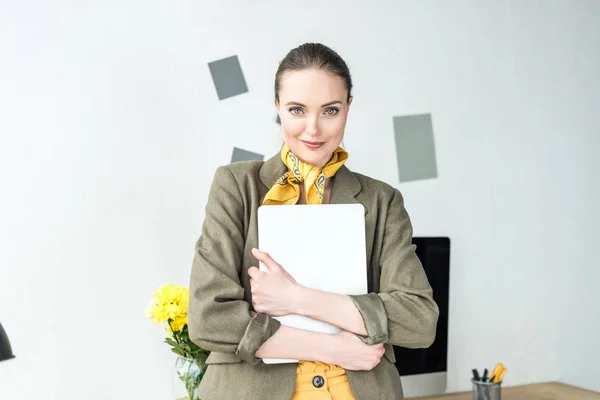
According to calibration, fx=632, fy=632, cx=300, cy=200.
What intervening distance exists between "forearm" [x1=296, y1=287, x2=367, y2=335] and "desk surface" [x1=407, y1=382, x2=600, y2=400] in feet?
3.01

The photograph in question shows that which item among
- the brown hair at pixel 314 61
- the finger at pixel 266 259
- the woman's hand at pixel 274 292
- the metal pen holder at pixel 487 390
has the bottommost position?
the metal pen holder at pixel 487 390

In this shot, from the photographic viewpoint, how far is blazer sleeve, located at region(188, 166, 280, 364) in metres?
1.02

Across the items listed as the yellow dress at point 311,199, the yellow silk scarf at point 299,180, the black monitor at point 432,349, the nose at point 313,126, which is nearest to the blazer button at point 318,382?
the yellow dress at point 311,199

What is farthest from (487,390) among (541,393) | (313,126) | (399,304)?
(313,126)

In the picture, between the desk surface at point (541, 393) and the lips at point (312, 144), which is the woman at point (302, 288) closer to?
the lips at point (312, 144)

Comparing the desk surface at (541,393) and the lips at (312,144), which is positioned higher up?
the lips at (312,144)

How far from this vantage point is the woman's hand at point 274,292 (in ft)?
3.42

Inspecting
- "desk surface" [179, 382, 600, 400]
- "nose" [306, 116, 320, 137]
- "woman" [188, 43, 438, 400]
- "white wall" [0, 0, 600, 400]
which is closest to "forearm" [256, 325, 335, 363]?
"woman" [188, 43, 438, 400]

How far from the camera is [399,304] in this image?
1.09 meters

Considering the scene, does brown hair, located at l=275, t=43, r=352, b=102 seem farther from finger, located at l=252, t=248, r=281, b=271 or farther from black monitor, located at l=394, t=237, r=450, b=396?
black monitor, located at l=394, t=237, r=450, b=396

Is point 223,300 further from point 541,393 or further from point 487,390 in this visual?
point 541,393

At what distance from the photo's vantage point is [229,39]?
1.85 m

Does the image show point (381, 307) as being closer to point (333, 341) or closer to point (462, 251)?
point (333, 341)

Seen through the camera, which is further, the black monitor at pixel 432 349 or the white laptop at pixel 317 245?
the black monitor at pixel 432 349
